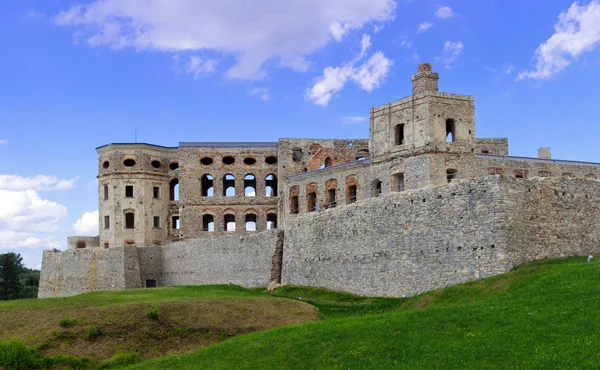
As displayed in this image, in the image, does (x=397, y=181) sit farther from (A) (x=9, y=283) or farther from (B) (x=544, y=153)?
(A) (x=9, y=283)

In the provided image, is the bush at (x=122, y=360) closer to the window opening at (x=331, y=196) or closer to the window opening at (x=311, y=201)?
the window opening at (x=331, y=196)

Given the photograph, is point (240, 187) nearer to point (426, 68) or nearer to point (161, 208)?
point (161, 208)

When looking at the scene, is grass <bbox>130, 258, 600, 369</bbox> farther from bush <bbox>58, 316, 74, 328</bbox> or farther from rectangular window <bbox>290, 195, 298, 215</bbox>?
rectangular window <bbox>290, 195, 298, 215</bbox>

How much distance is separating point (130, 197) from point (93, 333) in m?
33.9

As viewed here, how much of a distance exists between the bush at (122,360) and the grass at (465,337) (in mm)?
1651

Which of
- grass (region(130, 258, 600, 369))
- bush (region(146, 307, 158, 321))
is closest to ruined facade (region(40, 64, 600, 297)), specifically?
grass (region(130, 258, 600, 369))

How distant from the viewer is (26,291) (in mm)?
71688

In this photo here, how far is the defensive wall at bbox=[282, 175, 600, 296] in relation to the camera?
2631 cm

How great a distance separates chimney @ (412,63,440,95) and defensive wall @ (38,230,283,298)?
11672 mm

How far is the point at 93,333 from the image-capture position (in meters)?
24.9

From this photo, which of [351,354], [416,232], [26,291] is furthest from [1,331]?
[26,291]

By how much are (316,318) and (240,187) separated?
30959mm

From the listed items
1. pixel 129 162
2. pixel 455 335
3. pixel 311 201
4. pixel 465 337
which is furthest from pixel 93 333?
pixel 129 162

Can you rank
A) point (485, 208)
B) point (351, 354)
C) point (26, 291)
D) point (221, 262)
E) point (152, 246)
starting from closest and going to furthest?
1. point (351, 354)
2. point (485, 208)
3. point (221, 262)
4. point (152, 246)
5. point (26, 291)
